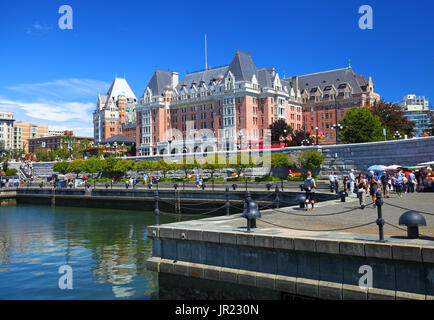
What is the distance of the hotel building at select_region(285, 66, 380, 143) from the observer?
10694 cm

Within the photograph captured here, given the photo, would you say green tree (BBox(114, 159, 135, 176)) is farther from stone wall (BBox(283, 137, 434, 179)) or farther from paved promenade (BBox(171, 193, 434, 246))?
paved promenade (BBox(171, 193, 434, 246))

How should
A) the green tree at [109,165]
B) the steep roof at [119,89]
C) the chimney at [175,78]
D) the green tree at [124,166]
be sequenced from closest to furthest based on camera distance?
1. the green tree at [124,166]
2. the green tree at [109,165]
3. the chimney at [175,78]
4. the steep roof at [119,89]

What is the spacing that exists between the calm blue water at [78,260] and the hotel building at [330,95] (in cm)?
8846

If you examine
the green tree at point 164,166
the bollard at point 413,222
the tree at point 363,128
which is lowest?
the bollard at point 413,222

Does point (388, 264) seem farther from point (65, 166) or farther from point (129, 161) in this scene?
point (65, 166)

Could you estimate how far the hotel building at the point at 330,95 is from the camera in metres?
107

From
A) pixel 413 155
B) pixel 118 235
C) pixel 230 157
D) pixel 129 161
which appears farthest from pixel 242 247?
pixel 129 161

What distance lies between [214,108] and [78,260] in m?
88.9

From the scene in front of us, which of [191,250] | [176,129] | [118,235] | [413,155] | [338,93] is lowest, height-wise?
[118,235]

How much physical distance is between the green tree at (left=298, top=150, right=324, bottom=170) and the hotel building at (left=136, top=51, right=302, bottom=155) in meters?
42.5

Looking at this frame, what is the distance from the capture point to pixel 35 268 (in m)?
16.9

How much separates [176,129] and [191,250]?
341ft

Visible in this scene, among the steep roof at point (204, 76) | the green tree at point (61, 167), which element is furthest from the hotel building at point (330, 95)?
the green tree at point (61, 167)

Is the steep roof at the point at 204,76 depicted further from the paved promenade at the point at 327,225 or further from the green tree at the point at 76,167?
the paved promenade at the point at 327,225
